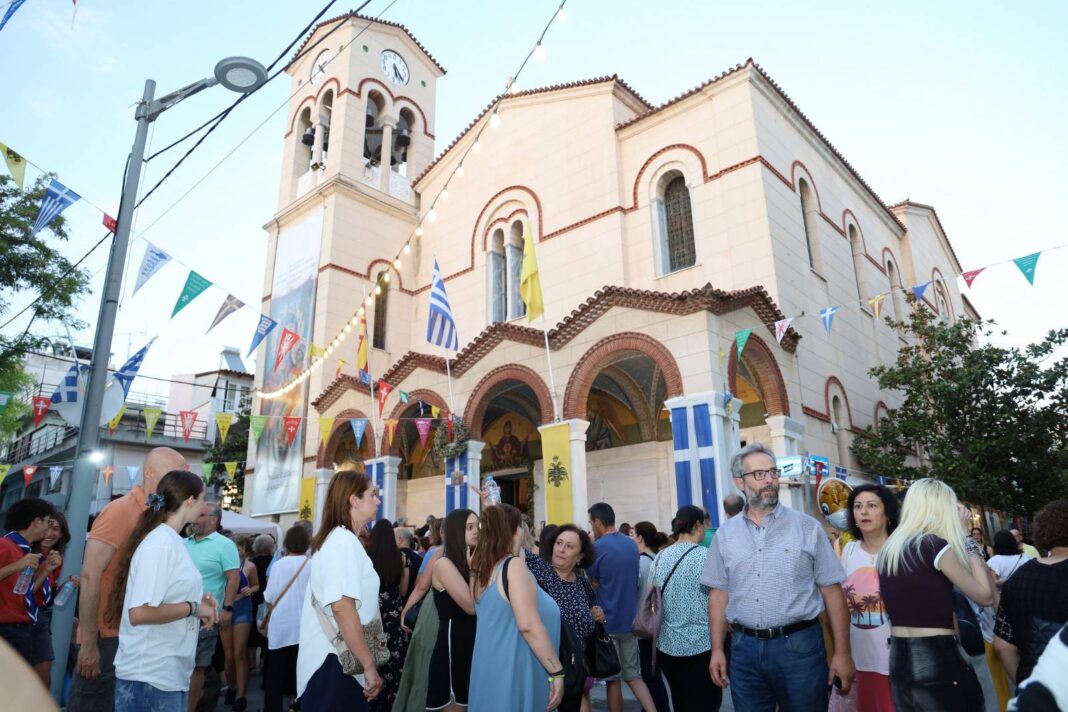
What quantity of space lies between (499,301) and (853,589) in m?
14.5

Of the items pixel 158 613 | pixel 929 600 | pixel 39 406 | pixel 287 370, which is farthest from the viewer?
pixel 287 370

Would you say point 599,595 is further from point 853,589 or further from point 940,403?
point 940,403

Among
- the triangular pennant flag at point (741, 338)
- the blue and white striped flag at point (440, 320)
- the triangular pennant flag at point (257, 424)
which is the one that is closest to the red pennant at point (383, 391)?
the blue and white striped flag at point (440, 320)

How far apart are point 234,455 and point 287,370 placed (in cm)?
672

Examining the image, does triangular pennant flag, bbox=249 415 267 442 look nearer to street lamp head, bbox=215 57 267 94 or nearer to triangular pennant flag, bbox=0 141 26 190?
triangular pennant flag, bbox=0 141 26 190

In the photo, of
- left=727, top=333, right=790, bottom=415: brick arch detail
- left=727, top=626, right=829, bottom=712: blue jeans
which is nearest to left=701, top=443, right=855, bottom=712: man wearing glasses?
left=727, top=626, right=829, bottom=712: blue jeans

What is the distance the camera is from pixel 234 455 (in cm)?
2297

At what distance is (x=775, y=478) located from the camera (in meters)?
3.48

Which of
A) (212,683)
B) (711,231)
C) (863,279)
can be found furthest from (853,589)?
(863,279)

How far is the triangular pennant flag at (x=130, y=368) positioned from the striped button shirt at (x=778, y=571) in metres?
10.4

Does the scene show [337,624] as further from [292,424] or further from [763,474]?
[292,424]

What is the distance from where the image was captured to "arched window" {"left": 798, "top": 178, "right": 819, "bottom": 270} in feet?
50.6

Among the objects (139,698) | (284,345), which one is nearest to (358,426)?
(284,345)

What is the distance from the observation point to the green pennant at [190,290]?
9859 mm
